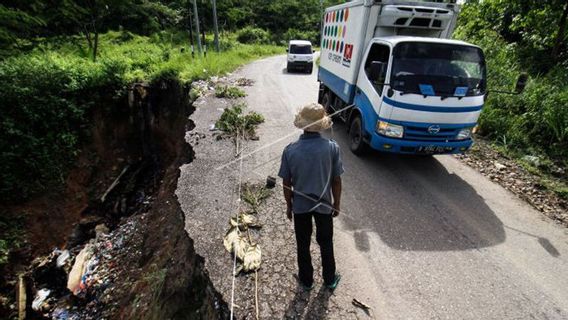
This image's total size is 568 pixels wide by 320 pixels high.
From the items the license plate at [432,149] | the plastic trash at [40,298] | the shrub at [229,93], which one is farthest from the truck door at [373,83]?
the plastic trash at [40,298]

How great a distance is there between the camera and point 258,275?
9.98 ft

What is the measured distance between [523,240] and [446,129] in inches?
73.6

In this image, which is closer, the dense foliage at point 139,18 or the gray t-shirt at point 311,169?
the gray t-shirt at point 311,169

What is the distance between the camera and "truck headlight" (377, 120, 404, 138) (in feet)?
14.9

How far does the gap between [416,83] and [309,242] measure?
336cm

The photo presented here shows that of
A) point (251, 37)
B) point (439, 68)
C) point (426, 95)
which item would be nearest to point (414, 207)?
point (426, 95)

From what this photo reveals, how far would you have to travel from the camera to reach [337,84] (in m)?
6.93

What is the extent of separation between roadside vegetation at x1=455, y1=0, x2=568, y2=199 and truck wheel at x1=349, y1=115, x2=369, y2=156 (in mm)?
3153

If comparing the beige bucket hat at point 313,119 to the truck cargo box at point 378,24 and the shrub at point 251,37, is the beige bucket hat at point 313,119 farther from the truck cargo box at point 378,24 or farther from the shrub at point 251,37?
the shrub at point 251,37

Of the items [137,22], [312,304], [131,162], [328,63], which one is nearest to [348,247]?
[312,304]

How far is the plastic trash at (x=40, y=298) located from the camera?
4.62 meters

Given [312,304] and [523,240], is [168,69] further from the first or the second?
[523,240]

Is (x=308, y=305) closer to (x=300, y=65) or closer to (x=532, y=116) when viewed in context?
(x=532, y=116)

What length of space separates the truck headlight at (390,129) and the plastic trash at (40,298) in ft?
21.0
